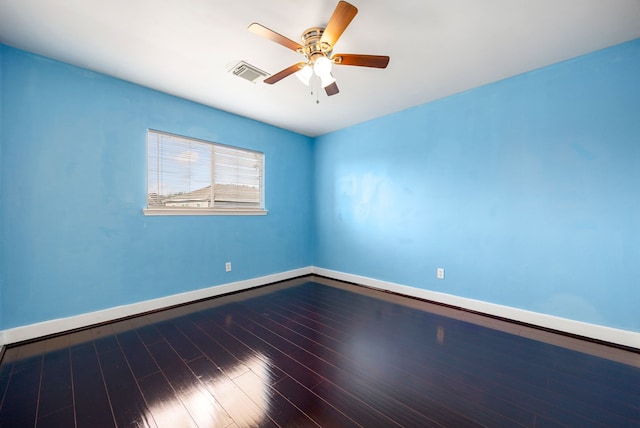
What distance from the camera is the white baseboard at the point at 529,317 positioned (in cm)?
205

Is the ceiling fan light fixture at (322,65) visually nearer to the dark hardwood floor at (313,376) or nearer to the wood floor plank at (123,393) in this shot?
the dark hardwood floor at (313,376)

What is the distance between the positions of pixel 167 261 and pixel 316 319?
1818mm

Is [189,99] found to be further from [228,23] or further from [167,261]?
[167,261]

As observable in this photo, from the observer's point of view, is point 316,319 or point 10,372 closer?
point 10,372

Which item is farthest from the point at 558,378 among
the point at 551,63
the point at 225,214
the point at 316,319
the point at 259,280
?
the point at 225,214

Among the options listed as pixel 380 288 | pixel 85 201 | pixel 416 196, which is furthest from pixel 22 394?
pixel 416 196

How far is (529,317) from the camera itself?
2.45 meters

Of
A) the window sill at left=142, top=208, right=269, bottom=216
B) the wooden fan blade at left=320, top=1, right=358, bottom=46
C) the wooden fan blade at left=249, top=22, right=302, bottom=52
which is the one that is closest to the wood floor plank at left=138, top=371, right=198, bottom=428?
the window sill at left=142, top=208, right=269, bottom=216

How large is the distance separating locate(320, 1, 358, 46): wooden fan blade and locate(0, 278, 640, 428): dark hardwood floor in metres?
2.22

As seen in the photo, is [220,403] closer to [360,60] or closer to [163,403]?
[163,403]

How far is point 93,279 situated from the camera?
A: 2406 millimetres

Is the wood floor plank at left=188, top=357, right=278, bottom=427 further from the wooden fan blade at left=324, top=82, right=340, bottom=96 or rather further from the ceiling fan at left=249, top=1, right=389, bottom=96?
the wooden fan blade at left=324, top=82, right=340, bottom=96

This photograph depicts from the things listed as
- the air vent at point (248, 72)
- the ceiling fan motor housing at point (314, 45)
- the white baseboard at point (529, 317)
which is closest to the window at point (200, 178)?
the air vent at point (248, 72)

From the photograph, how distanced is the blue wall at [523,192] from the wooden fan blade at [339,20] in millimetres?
1980
